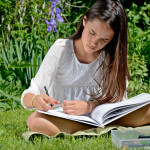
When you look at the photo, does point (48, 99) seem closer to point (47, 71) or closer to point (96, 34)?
point (47, 71)

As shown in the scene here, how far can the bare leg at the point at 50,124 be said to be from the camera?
228 centimetres

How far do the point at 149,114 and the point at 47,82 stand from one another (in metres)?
0.77

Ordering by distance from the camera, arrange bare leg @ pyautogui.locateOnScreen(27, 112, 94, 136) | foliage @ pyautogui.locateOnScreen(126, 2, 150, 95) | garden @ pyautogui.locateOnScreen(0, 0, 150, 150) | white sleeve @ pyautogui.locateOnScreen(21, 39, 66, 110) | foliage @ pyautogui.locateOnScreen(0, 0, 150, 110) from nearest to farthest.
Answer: garden @ pyautogui.locateOnScreen(0, 0, 150, 150) < bare leg @ pyautogui.locateOnScreen(27, 112, 94, 136) < white sleeve @ pyautogui.locateOnScreen(21, 39, 66, 110) < foliage @ pyautogui.locateOnScreen(0, 0, 150, 110) < foliage @ pyautogui.locateOnScreen(126, 2, 150, 95)

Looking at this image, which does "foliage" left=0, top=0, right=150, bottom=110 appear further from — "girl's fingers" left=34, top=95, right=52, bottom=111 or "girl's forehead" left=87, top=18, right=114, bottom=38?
"girl's fingers" left=34, top=95, right=52, bottom=111

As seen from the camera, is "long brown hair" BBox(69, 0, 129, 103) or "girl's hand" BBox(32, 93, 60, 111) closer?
"girl's hand" BBox(32, 93, 60, 111)

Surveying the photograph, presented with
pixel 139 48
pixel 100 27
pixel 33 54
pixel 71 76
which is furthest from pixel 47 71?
pixel 139 48

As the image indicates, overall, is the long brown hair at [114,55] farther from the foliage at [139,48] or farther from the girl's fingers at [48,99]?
the foliage at [139,48]

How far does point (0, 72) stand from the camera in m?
3.86

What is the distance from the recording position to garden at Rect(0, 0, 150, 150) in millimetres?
2139

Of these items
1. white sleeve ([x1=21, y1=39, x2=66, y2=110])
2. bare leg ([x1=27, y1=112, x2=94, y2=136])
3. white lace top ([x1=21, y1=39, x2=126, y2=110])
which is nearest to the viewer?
bare leg ([x1=27, y1=112, x2=94, y2=136])

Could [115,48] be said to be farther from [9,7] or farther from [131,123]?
[9,7]

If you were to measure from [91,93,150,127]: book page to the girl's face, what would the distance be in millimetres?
435

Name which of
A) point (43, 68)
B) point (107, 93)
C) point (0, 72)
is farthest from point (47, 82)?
point (0, 72)

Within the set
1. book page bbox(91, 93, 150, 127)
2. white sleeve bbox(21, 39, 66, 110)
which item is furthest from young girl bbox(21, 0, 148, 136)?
book page bbox(91, 93, 150, 127)
